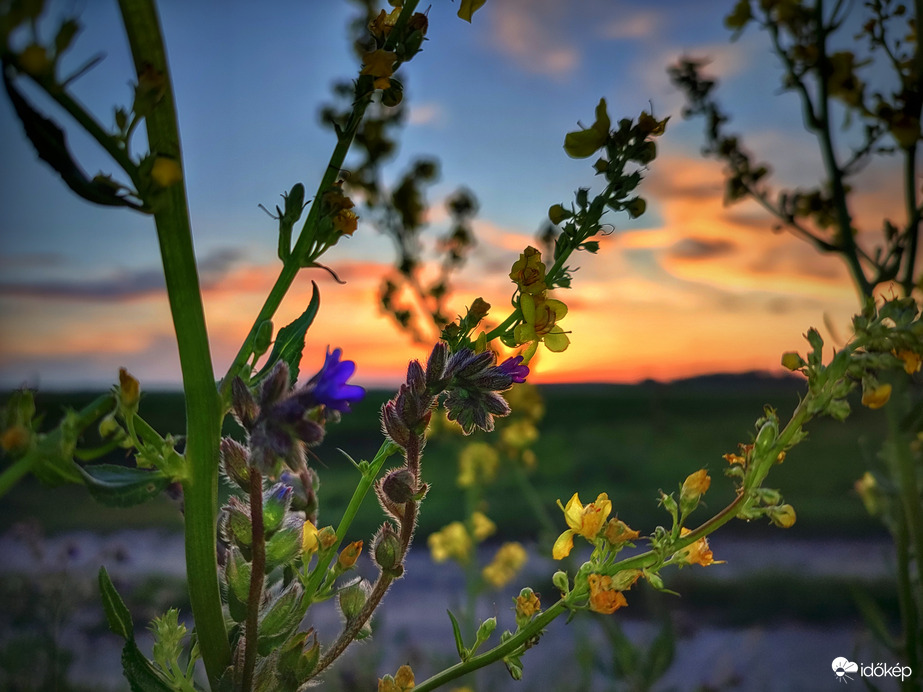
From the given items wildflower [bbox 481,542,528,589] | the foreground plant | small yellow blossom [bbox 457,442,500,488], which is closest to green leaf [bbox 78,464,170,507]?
the foreground plant

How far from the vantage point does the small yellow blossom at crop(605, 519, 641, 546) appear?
1.13 ft

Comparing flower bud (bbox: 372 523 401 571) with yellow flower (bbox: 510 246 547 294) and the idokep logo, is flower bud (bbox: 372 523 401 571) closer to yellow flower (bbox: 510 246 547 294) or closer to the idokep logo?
yellow flower (bbox: 510 246 547 294)

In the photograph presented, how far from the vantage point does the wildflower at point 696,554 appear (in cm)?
34

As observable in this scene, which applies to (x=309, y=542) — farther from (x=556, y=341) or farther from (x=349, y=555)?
(x=556, y=341)

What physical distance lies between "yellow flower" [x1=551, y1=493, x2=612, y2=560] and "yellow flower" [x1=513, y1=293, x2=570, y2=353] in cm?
8

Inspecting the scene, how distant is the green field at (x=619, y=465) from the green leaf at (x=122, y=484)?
141 cm

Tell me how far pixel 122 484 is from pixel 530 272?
182 millimetres

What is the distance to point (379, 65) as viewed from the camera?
304mm

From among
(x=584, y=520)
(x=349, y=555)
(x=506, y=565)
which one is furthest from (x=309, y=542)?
(x=506, y=565)

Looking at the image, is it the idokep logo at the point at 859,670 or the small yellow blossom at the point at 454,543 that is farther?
the small yellow blossom at the point at 454,543

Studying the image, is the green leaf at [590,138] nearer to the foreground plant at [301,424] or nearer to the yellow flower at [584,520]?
the foreground plant at [301,424]

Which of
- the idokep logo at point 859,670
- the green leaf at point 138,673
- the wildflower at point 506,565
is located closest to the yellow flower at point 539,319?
the green leaf at point 138,673

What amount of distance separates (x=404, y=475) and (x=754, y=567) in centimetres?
194

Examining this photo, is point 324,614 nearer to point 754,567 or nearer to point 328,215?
point 754,567
